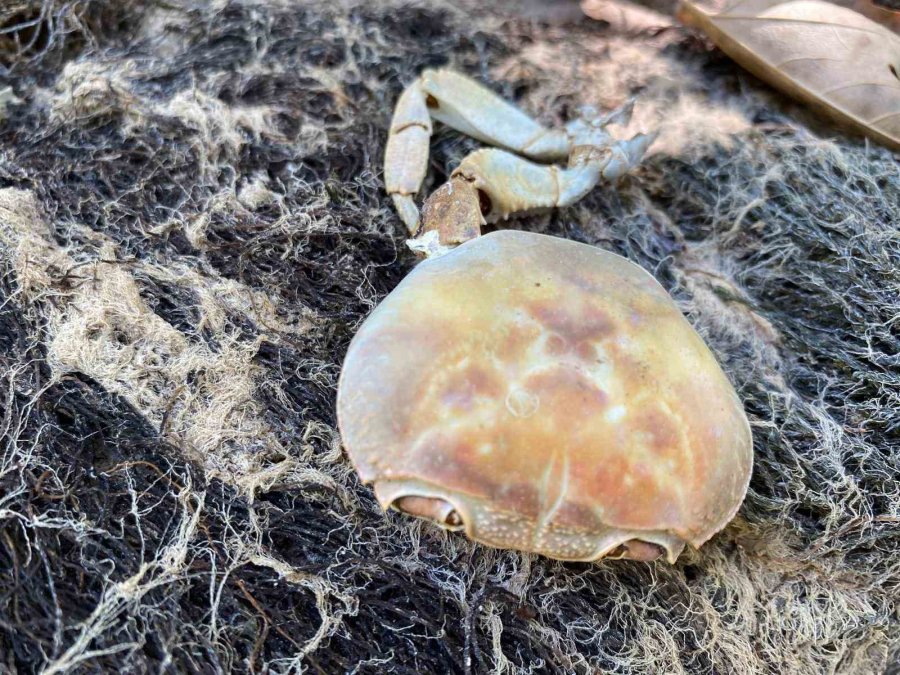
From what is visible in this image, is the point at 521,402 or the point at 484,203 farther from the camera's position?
the point at 484,203

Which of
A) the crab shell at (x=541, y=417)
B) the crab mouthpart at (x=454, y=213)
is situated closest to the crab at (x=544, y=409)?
the crab shell at (x=541, y=417)

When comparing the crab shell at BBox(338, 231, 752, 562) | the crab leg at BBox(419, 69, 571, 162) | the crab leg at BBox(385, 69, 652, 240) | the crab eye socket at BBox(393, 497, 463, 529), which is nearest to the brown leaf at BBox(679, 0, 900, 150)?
the crab leg at BBox(385, 69, 652, 240)

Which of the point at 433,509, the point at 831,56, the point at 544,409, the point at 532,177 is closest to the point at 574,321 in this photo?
the point at 544,409

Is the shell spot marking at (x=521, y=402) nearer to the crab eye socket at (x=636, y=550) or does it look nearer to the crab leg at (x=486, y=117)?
the crab eye socket at (x=636, y=550)

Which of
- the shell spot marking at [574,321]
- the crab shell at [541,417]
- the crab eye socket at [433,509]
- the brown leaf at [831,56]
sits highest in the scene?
the brown leaf at [831,56]

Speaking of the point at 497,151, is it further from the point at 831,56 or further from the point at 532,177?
the point at 831,56

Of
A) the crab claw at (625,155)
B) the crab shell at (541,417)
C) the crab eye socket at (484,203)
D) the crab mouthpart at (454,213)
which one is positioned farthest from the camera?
the crab claw at (625,155)

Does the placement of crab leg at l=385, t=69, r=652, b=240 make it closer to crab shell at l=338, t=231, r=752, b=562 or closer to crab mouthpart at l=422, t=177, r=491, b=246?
crab mouthpart at l=422, t=177, r=491, b=246

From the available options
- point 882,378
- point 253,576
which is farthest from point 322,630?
point 882,378
